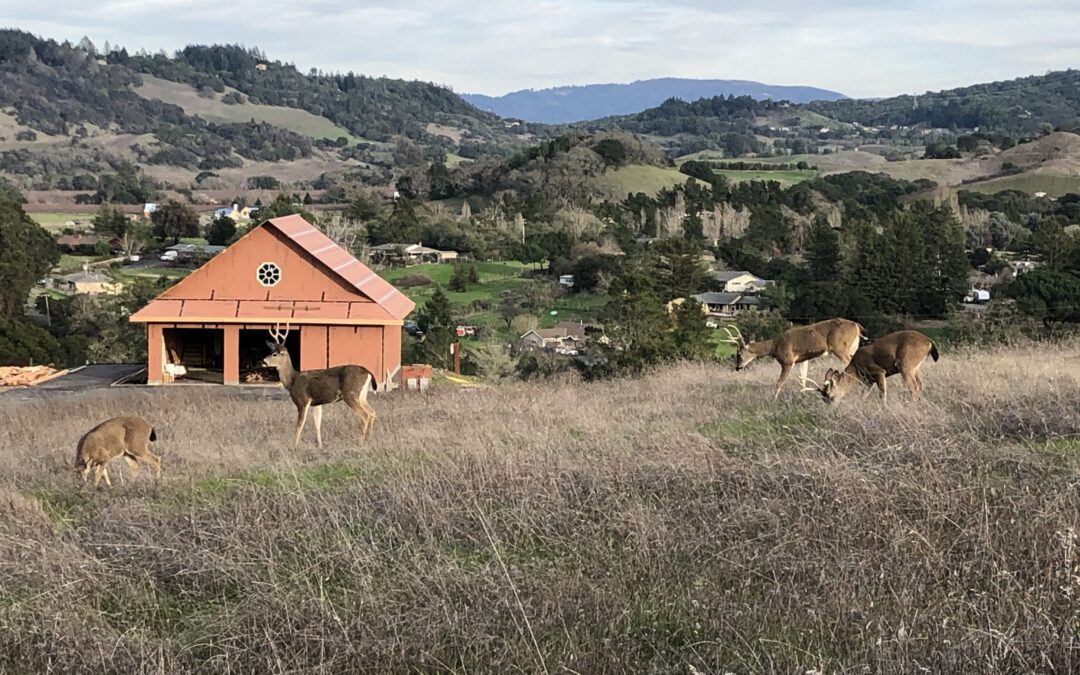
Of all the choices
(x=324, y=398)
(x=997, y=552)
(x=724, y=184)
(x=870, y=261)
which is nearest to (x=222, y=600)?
(x=997, y=552)

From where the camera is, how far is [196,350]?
2841 centimetres

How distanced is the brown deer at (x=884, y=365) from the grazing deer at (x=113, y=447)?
6.74 meters

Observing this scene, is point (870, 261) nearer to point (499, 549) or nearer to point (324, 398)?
point (324, 398)

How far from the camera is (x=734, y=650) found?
4.89 meters

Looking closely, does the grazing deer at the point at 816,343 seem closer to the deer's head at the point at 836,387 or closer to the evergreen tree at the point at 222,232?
the deer's head at the point at 836,387

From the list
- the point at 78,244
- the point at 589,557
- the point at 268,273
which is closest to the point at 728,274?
the point at 268,273

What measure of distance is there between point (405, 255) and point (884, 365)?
266ft

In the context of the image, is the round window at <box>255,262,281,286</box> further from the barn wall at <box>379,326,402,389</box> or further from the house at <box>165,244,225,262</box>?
the house at <box>165,244,225,262</box>

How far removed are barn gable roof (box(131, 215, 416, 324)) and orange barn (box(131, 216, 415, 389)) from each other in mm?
23

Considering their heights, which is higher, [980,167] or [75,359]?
[980,167]

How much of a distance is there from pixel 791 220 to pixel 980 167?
76994mm

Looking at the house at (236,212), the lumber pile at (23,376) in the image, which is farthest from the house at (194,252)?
the lumber pile at (23,376)

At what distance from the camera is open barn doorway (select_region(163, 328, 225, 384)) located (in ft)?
89.2

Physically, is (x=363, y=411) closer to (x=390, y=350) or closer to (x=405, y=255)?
(x=390, y=350)
